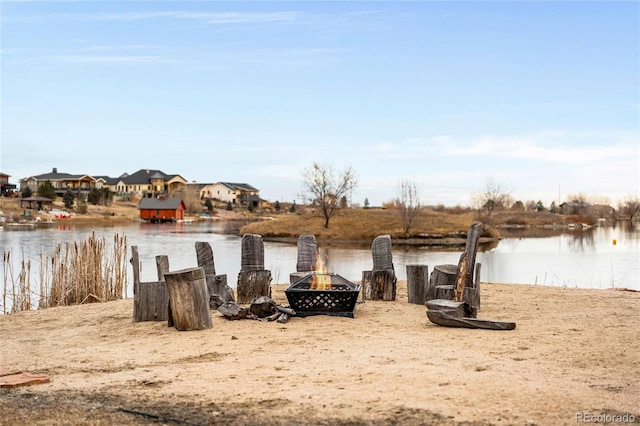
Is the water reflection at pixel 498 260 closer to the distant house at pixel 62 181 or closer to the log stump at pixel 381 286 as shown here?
the log stump at pixel 381 286

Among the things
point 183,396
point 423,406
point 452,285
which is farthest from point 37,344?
point 452,285

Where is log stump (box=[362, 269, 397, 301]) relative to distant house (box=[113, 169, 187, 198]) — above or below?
below

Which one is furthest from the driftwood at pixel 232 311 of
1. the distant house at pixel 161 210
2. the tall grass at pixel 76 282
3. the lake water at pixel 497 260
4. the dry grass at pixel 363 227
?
the distant house at pixel 161 210

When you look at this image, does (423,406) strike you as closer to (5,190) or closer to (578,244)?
(578,244)

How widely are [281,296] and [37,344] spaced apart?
5.18 metres

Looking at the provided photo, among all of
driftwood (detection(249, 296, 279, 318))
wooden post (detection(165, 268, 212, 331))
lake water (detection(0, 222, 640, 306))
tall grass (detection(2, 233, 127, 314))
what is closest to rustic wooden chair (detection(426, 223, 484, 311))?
driftwood (detection(249, 296, 279, 318))

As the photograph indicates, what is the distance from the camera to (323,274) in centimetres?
1125

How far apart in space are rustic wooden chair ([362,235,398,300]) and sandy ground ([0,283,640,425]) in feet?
4.92

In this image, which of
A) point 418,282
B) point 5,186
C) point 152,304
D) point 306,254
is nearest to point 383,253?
point 418,282

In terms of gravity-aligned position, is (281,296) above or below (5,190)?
below

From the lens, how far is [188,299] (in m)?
9.74

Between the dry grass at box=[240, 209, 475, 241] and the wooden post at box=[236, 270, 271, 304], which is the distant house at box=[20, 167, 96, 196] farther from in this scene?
the wooden post at box=[236, 270, 271, 304]

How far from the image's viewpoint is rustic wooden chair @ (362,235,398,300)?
12938 mm

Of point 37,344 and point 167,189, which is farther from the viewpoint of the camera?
point 167,189
